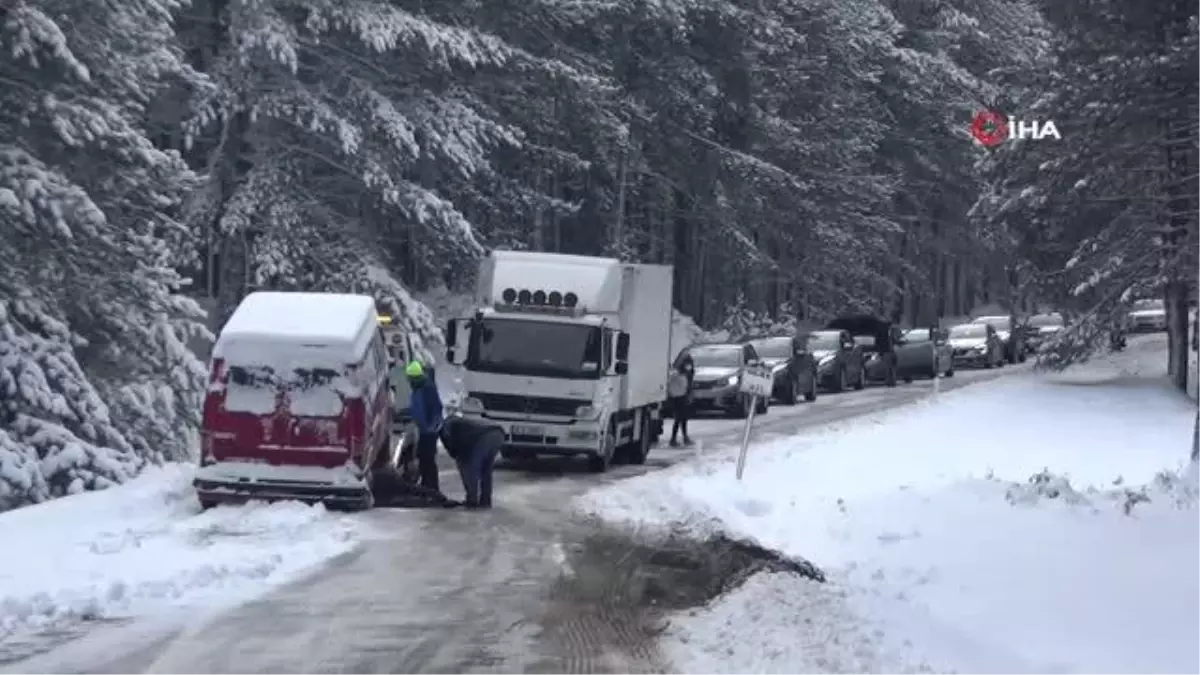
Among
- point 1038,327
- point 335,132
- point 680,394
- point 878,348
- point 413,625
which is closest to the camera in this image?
point 413,625

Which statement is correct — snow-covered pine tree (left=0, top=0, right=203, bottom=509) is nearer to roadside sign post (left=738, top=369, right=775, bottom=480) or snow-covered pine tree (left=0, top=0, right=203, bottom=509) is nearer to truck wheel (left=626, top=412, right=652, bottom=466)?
truck wheel (left=626, top=412, right=652, bottom=466)

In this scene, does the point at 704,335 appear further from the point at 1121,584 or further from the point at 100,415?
the point at 1121,584

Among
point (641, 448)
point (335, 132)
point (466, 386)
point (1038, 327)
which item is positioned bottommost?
point (641, 448)

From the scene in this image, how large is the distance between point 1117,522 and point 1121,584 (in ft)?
7.22

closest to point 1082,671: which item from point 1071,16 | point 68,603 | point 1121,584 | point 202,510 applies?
point 1121,584

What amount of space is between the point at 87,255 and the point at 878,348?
107ft

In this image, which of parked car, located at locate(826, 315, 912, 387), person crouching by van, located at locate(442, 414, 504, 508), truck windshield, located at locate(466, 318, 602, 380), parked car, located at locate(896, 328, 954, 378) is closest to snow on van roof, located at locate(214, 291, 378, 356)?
person crouching by van, located at locate(442, 414, 504, 508)

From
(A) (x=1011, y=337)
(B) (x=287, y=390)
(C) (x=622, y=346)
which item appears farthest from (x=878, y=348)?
(B) (x=287, y=390)

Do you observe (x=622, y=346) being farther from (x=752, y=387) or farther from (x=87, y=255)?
(x=87, y=255)

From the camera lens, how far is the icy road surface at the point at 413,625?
11.0 meters

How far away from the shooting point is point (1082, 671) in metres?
10.6

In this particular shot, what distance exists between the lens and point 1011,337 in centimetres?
6656

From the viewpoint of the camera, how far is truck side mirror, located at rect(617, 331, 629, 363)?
26.2 metres
